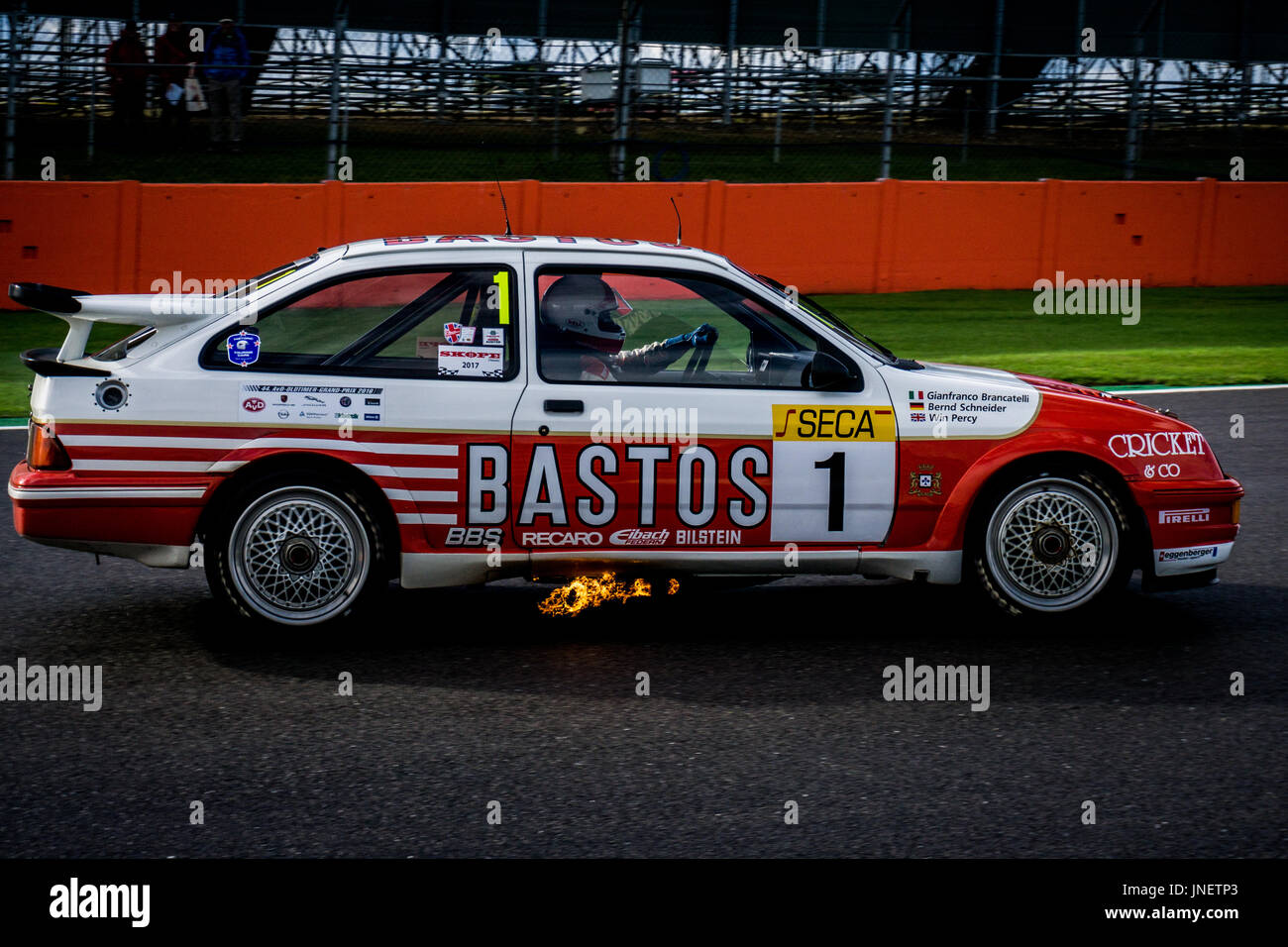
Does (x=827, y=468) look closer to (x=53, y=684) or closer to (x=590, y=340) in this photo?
(x=590, y=340)

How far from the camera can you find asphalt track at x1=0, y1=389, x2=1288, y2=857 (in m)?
4.20

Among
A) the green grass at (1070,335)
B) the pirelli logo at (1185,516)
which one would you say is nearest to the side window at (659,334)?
the pirelli logo at (1185,516)

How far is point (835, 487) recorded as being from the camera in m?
5.96

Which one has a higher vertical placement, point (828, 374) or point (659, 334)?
point (659, 334)

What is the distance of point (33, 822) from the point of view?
13.8 feet

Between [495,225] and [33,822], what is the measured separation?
12447mm

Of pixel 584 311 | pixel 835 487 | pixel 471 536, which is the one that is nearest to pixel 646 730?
pixel 471 536

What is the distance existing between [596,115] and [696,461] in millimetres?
13383

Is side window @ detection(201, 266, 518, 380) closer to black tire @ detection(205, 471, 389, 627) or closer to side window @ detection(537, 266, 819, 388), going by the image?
side window @ detection(537, 266, 819, 388)

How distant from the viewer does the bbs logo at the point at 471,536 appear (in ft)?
19.3

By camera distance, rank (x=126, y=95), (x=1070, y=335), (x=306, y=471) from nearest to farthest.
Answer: (x=306, y=471)
(x=1070, y=335)
(x=126, y=95)

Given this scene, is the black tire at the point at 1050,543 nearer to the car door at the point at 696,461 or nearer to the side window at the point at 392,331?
the car door at the point at 696,461

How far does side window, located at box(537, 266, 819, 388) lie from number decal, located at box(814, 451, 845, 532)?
326 millimetres
